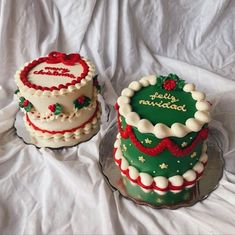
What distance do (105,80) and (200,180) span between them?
24.3 inches

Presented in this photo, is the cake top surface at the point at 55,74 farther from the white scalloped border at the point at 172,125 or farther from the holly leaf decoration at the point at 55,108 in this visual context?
the white scalloped border at the point at 172,125

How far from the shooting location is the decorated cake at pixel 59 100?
127cm

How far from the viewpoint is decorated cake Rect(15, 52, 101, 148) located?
1269 mm

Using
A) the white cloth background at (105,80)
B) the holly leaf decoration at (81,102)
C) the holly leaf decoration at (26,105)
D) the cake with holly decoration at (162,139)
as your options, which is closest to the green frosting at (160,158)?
the cake with holly decoration at (162,139)

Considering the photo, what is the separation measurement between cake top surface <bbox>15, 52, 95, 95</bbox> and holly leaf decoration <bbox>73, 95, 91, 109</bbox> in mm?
48

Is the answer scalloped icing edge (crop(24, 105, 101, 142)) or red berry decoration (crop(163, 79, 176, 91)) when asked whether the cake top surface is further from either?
red berry decoration (crop(163, 79, 176, 91))

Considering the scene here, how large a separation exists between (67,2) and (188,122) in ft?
2.67

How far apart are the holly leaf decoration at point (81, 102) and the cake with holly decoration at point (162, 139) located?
0.21m

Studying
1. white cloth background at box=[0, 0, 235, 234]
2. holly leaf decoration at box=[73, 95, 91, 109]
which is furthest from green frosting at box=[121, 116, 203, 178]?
holly leaf decoration at box=[73, 95, 91, 109]

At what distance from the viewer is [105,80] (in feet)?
5.23

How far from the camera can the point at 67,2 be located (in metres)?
1.54

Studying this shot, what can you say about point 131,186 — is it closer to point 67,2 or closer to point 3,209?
point 3,209

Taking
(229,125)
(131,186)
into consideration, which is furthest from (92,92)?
Answer: (229,125)

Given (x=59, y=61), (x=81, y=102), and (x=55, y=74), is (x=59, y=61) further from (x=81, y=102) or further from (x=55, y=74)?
(x=81, y=102)
